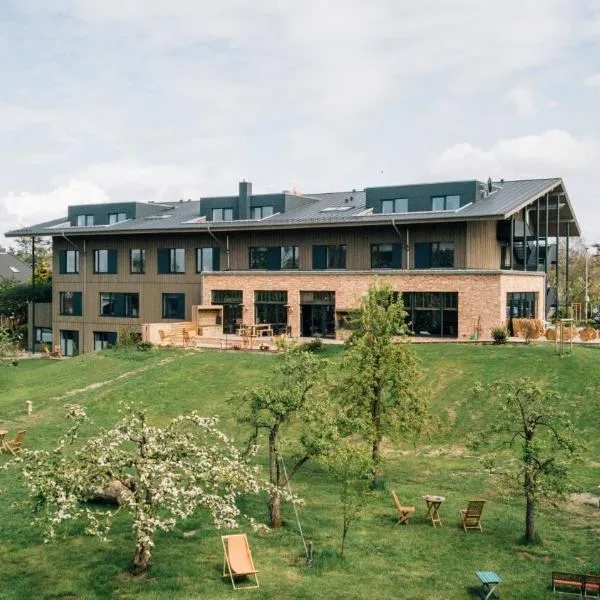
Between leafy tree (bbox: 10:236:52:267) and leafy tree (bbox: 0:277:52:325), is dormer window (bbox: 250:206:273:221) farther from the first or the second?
leafy tree (bbox: 10:236:52:267)

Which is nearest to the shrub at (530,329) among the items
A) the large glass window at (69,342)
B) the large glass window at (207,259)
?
the large glass window at (207,259)

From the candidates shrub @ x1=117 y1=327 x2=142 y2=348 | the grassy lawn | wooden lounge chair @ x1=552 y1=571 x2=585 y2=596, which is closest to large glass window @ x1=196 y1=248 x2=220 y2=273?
shrub @ x1=117 y1=327 x2=142 y2=348

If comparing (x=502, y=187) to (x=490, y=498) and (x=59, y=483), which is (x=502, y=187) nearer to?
(x=490, y=498)

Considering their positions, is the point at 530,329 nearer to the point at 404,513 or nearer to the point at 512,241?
the point at 512,241

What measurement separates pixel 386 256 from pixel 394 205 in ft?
10.1

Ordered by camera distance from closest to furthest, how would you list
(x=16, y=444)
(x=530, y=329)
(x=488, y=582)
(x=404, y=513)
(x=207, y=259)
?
(x=488, y=582) < (x=404, y=513) < (x=16, y=444) < (x=530, y=329) < (x=207, y=259)

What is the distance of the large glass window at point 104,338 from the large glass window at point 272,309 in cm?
1334

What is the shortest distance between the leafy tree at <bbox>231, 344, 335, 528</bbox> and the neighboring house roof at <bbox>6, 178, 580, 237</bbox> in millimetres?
21775

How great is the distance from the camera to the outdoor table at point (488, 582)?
50.2 feet

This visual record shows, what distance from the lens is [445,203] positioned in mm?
42875

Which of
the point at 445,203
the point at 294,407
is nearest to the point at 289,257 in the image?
the point at 445,203

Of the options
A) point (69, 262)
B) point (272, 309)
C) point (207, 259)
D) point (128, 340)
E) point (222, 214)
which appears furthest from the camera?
point (69, 262)

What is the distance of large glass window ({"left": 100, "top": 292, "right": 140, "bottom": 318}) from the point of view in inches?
2099

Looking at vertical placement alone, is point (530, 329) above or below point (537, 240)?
Answer: below
